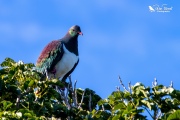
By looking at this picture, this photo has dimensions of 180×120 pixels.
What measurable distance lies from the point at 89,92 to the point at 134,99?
1.94 metres

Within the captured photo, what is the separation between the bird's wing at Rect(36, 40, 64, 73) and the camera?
1145cm

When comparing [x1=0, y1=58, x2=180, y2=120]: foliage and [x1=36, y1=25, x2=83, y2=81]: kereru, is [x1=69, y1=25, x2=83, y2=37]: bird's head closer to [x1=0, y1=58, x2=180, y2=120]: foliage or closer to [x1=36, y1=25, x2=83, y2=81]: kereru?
[x1=36, y1=25, x2=83, y2=81]: kereru

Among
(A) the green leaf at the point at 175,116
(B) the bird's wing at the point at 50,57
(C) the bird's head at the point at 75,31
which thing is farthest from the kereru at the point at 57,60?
(A) the green leaf at the point at 175,116

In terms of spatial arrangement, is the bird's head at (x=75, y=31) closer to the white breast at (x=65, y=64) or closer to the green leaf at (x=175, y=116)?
the white breast at (x=65, y=64)

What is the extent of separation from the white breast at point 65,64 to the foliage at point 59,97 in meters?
4.42

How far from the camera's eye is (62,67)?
11492 mm

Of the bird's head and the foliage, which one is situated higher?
the bird's head

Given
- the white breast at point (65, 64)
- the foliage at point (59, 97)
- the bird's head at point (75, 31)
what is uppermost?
the bird's head at point (75, 31)

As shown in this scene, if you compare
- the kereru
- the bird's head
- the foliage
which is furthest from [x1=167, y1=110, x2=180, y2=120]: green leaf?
the bird's head

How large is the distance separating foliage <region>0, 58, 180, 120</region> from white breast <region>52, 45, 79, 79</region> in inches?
174

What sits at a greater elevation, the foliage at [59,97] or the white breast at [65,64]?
the white breast at [65,64]

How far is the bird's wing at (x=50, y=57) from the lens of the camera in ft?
37.6

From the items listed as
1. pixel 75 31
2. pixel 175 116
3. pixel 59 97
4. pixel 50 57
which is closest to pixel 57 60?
pixel 50 57

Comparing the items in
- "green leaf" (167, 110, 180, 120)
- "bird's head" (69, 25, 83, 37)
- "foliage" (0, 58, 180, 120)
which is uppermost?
"bird's head" (69, 25, 83, 37)
